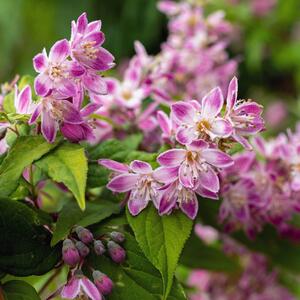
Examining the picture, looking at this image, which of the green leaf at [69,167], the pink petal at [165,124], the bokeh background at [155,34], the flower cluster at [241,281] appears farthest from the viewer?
the bokeh background at [155,34]

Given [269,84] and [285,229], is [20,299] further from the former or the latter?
[269,84]

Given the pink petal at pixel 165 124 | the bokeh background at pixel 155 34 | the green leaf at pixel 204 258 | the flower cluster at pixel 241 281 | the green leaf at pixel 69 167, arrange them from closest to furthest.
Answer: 1. the green leaf at pixel 69 167
2. the pink petal at pixel 165 124
3. the green leaf at pixel 204 258
4. the flower cluster at pixel 241 281
5. the bokeh background at pixel 155 34

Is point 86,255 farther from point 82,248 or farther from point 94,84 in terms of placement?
point 94,84

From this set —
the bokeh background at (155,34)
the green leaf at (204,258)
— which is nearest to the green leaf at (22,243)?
the green leaf at (204,258)

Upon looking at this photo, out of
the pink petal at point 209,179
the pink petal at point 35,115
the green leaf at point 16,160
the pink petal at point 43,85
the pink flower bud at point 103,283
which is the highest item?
the pink petal at point 43,85

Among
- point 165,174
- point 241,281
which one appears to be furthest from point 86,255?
point 241,281

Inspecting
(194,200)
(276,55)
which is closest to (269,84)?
(276,55)

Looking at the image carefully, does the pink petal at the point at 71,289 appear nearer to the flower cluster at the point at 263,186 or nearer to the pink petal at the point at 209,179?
the pink petal at the point at 209,179

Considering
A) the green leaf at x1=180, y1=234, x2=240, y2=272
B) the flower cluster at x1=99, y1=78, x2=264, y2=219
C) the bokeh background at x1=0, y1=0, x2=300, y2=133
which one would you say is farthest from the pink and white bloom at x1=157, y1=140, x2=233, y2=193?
the bokeh background at x1=0, y1=0, x2=300, y2=133
